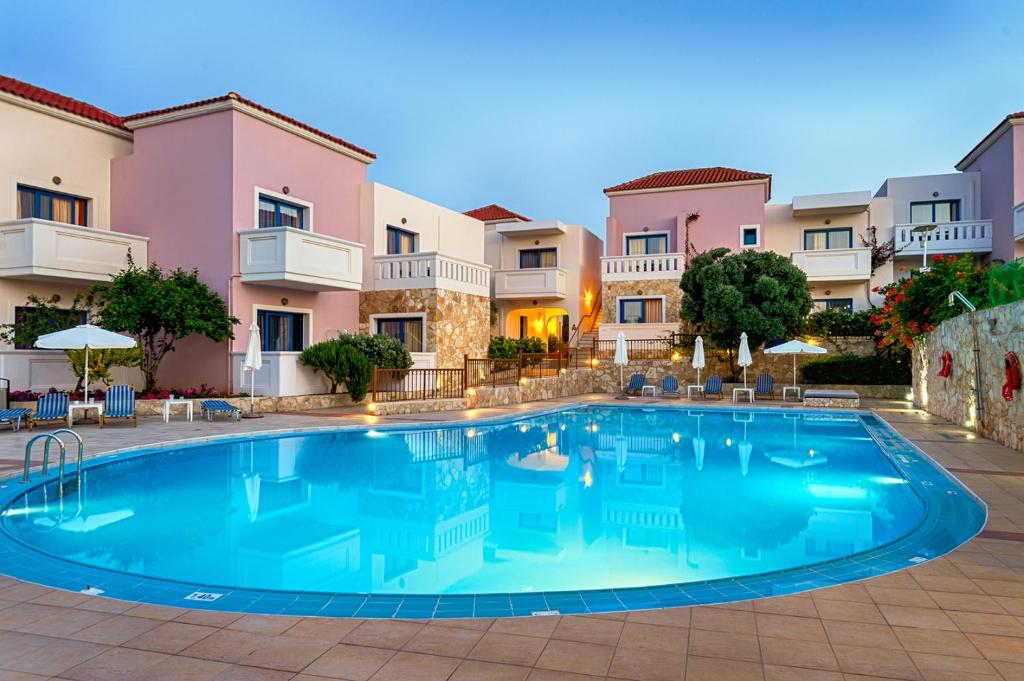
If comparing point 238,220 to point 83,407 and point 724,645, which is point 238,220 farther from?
point 724,645

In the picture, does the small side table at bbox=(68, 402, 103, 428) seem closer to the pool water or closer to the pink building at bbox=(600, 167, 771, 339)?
the pool water

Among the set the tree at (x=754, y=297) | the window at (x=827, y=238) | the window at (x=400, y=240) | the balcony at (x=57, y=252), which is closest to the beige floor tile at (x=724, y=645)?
the balcony at (x=57, y=252)

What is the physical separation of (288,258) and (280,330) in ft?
9.78

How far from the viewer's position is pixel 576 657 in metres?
3.46

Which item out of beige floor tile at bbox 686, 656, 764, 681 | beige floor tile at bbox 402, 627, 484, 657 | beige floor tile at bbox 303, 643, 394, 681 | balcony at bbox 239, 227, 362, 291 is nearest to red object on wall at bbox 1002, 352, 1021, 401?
beige floor tile at bbox 686, 656, 764, 681

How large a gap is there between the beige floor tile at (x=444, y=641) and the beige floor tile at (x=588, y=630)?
0.47 metres

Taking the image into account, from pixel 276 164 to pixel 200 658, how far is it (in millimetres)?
16875

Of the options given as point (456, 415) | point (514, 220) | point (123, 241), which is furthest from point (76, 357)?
point (514, 220)

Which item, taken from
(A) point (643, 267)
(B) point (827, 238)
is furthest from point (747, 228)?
(A) point (643, 267)

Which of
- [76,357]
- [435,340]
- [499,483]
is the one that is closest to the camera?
[499,483]

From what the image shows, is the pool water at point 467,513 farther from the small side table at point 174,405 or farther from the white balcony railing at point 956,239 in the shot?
the white balcony railing at point 956,239

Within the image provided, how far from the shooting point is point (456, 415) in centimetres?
1658

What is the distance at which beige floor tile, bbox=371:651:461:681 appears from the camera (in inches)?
128

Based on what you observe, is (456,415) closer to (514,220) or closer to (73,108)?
(73,108)
